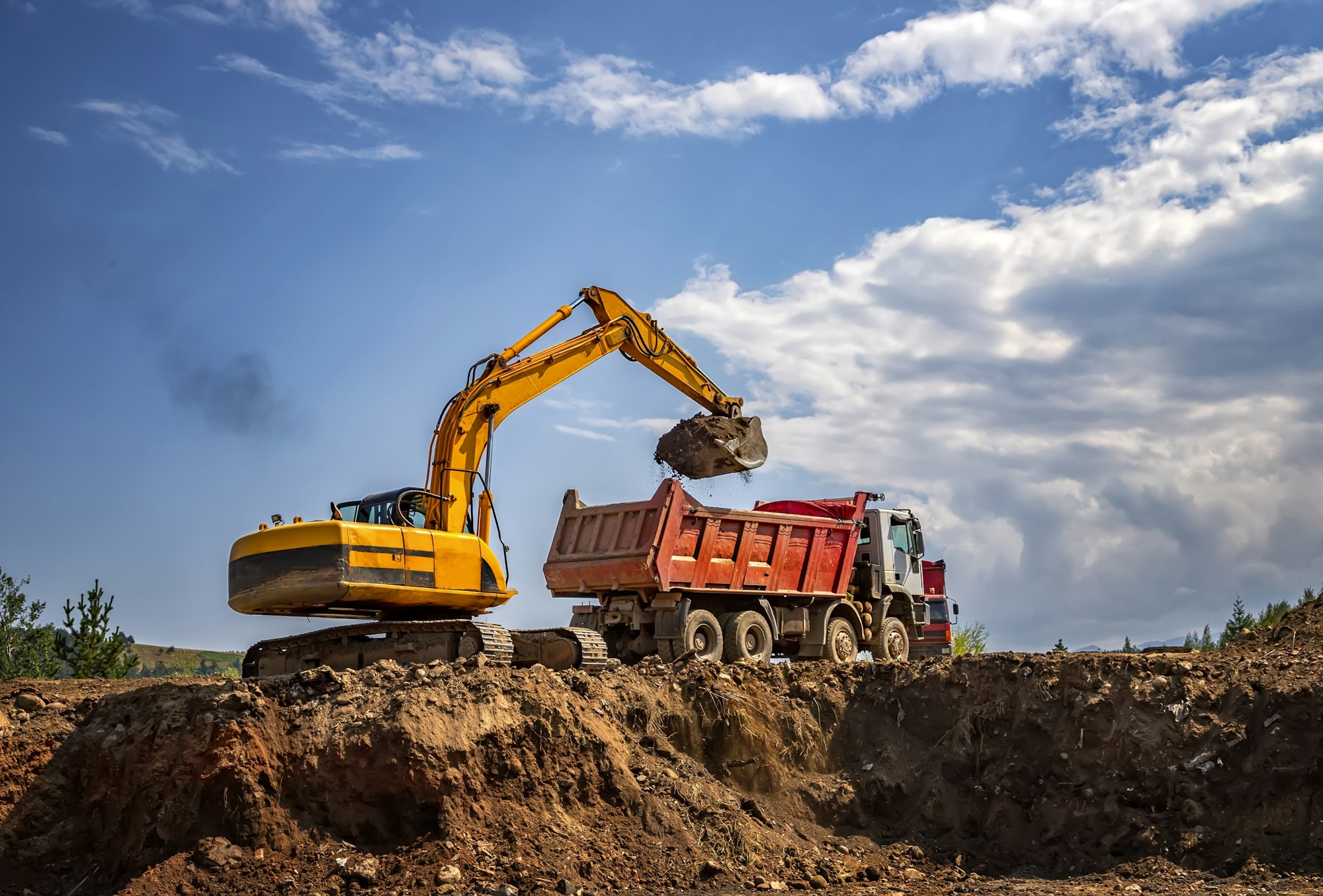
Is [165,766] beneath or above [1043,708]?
beneath

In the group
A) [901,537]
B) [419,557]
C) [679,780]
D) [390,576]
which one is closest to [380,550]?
[390,576]

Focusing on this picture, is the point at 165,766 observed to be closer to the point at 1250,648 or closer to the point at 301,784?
the point at 301,784

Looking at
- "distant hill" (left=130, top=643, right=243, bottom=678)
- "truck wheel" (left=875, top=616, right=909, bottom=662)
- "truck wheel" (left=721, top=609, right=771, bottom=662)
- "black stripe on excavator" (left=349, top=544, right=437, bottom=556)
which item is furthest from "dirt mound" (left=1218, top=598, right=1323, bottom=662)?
"distant hill" (left=130, top=643, right=243, bottom=678)

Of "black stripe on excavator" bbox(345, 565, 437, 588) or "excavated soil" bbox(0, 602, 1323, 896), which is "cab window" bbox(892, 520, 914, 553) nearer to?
"excavated soil" bbox(0, 602, 1323, 896)

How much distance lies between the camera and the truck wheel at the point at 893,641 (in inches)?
770

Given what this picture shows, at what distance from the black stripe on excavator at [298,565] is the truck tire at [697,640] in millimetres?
5157

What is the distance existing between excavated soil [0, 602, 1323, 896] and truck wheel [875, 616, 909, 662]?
6.20 metres

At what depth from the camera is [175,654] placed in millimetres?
68750

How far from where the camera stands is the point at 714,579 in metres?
16.4

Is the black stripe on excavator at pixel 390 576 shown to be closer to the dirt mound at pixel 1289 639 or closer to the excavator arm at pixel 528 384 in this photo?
the excavator arm at pixel 528 384

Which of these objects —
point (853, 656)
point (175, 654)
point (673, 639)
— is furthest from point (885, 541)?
point (175, 654)

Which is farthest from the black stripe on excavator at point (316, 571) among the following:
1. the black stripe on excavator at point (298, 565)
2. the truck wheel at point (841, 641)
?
the truck wheel at point (841, 641)

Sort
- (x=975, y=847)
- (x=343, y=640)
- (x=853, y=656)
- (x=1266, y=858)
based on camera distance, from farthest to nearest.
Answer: (x=853, y=656)
(x=343, y=640)
(x=975, y=847)
(x=1266, y=858)

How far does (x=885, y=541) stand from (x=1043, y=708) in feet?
25.6
